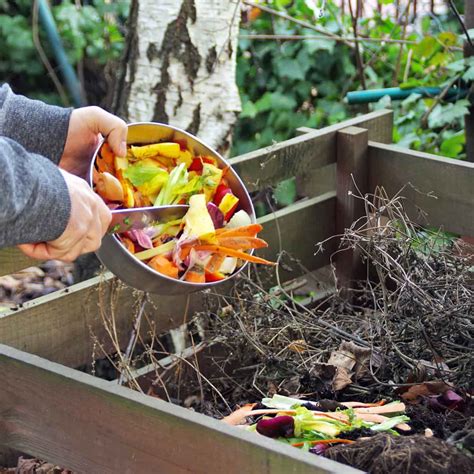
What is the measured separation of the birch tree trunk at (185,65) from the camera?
3406 millimetres

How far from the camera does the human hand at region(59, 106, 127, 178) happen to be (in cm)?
214

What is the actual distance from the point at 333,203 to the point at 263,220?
0.30 m

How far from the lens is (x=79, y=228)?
5.67ft

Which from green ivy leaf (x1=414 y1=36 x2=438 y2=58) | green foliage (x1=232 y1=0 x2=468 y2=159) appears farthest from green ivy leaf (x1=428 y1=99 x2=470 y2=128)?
green foliage (x1=232 y1=0 x2=468 y2=159)

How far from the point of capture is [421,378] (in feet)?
7.41

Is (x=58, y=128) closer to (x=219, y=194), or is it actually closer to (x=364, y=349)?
(x=219, y=194)

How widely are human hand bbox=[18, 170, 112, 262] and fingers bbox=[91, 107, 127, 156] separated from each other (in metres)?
0.35

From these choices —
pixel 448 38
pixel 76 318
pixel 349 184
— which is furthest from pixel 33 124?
pixel 448 38

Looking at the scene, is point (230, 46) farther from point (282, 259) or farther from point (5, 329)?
point (5, 329)

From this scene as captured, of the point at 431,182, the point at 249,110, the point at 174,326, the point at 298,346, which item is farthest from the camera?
the point at 249,110

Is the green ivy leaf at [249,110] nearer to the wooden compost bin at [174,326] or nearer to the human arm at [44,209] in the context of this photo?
the wooden compost bin at [174,326]

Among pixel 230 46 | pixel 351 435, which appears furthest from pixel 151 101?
pixel 351 435

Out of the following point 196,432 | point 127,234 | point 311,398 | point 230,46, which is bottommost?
point 311,398

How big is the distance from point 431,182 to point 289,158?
431 millimetres
